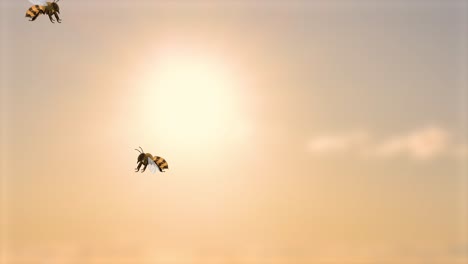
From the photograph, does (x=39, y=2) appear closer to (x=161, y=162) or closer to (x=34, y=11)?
(x=34, y=11)

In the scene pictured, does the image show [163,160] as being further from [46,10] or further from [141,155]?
[46,10]

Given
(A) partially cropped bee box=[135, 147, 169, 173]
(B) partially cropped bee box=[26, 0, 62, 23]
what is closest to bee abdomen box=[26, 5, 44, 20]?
(B) partially cropped bee box=[26, 0, 62, 23]

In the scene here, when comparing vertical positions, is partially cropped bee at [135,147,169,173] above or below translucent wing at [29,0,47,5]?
below

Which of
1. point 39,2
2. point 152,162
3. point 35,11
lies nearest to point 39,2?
point 39,2

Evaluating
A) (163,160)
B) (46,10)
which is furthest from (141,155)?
(46,10)

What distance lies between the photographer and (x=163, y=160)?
74750 millimetres

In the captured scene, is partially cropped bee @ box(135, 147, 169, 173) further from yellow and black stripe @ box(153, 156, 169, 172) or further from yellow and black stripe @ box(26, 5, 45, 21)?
yellow and black stripe @ box(26, 5, 45, 21)

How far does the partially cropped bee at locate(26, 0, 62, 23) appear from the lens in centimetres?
7006

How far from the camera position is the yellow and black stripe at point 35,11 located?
230 ft

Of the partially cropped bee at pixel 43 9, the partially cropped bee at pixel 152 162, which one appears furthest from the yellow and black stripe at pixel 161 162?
the partially cropped bee at pixel 43 9

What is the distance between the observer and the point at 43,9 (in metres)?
71.2

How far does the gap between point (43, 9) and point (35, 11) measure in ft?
2.47

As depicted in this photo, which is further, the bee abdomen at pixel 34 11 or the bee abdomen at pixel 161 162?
the bee abdomen at pixel 161 162

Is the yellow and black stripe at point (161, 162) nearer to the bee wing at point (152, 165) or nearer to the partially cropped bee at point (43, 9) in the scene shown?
the bee wing at point (152, 165)
